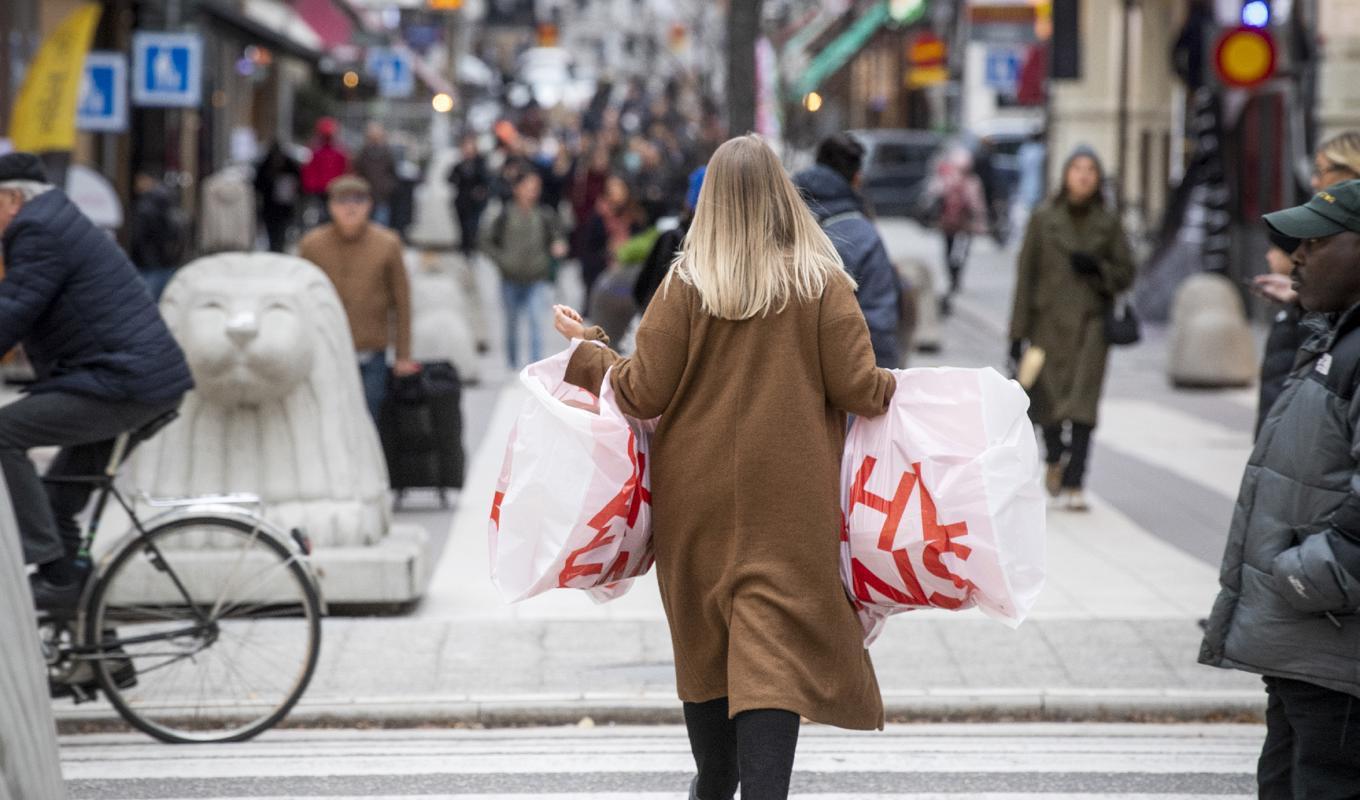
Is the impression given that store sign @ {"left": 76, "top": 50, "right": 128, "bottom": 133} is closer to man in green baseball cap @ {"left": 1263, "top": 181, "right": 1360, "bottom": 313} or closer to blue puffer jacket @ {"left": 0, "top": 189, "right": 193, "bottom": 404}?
blue puffer jacket @ {"left": 0, "top": 189, "right": 193, "bottom": 404}

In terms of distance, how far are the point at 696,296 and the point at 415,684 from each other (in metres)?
2.99

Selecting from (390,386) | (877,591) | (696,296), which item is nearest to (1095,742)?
(877,591)

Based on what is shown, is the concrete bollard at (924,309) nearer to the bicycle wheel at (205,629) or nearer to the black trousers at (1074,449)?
the black trousers at (1074,449)

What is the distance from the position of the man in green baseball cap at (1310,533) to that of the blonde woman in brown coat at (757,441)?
0.85 metres

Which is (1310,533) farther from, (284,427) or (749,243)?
(284,427)

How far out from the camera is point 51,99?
15070mm

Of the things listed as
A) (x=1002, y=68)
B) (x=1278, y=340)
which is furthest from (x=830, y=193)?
(x=1002, y=68)

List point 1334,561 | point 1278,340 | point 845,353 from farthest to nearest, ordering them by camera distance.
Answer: point 1278,340 → point 845,353 → point 1334,561

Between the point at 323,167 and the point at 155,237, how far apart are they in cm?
931

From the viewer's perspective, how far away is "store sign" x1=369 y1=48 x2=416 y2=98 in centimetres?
4431

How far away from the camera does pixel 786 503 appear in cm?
453

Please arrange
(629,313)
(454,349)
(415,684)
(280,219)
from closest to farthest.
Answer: (415,684) → (629,313) → (454,349) → (280,219)

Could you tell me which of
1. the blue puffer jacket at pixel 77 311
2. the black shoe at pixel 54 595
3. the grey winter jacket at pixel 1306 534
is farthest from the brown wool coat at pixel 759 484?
the black shoe at pixel 54 595

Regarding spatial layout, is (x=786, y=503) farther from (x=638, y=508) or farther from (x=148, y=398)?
(x=148, y=398)
